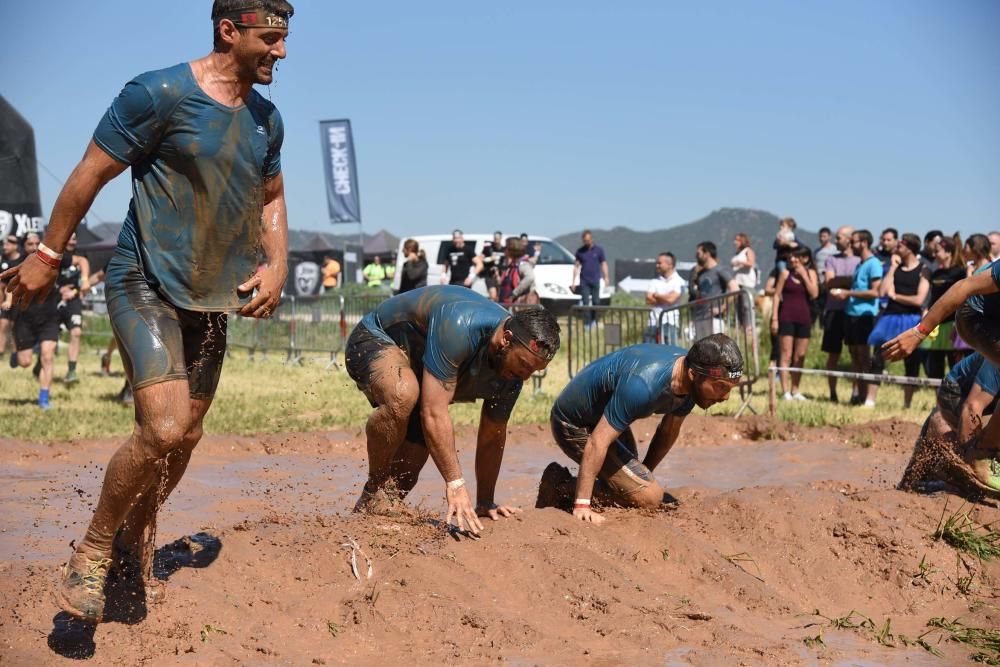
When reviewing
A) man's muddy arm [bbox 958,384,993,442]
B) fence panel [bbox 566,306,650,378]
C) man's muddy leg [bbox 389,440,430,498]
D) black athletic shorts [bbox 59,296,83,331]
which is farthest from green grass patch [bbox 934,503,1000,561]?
black athletic shorts [bbox 59,296,83,331]

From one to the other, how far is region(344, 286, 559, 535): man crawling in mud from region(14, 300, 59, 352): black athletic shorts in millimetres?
7816

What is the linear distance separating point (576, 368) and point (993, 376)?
7.90 metres

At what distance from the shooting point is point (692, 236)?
80.6 metres

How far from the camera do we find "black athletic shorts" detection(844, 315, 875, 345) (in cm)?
1280

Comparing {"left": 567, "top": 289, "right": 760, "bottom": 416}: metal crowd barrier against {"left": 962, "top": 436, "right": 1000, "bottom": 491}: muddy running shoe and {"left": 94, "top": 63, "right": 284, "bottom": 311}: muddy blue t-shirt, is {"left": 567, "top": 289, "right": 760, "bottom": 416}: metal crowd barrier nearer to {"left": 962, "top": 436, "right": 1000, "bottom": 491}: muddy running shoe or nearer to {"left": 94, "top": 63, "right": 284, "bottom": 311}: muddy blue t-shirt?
{"left": 962, "top": 436, "right": 1000, "bottom": 491}: muddy running shoe

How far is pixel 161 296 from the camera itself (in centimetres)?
443

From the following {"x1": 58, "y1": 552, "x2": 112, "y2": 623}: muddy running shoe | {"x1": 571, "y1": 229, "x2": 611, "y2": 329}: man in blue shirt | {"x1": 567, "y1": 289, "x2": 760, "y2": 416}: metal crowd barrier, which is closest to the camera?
{"x1": 58, "y1": 552, "x2": 112, "y2": 623}: muddy running shoe

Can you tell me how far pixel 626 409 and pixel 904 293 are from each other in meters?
6.65

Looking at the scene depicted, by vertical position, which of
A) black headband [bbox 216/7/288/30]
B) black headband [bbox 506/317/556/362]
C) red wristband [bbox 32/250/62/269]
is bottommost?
black headband [bbox 506/317/556/362]

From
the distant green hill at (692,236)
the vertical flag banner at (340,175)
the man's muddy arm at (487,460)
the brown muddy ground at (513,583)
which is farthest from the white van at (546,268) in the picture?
the distant green hill at (692,236)

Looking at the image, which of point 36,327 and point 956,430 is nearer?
point 956,430

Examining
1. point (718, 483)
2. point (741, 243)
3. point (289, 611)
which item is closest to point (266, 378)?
point (741, 243)

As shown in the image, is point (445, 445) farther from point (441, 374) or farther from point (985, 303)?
point (985, 303)

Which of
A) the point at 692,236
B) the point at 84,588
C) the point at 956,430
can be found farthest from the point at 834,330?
the point at 692,236
